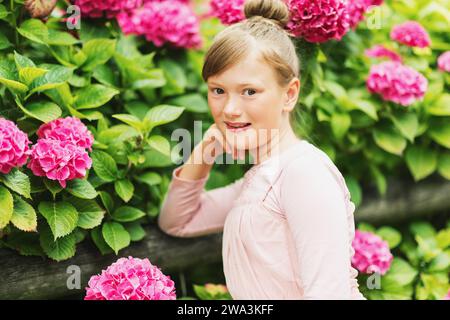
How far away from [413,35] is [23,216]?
1.97m

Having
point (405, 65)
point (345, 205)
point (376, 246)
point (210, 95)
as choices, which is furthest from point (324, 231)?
point (405, 65)

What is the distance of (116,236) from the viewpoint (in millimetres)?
2383

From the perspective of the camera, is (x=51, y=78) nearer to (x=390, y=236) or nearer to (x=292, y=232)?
(x=292, y=232)

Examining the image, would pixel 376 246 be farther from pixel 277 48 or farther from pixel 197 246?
pixel 277 48

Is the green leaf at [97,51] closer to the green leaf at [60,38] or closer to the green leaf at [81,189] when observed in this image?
the green leaf at [60,38]

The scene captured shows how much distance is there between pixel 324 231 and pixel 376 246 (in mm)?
909

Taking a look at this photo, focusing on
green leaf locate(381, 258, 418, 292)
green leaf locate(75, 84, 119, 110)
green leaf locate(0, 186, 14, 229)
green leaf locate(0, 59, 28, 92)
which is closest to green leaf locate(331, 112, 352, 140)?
green leaf locate(381, 258, 418, 292)

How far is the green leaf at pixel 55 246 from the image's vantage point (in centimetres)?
223

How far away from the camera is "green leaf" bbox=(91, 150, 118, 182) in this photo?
2.35 metres

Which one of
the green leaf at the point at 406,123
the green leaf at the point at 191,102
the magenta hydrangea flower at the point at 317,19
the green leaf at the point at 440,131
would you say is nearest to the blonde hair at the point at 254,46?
the magenta hydrangea flower at the point at 317,19

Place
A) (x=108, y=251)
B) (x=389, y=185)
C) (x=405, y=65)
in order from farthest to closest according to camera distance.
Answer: (x=389, y=185) → (x=405, y=65) → (x=108, y=251)

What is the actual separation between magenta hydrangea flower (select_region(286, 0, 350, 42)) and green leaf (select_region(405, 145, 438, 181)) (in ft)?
2.86

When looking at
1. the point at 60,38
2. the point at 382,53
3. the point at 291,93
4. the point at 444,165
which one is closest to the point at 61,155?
the point at 60,38

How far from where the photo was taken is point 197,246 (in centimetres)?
275
